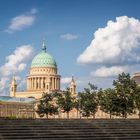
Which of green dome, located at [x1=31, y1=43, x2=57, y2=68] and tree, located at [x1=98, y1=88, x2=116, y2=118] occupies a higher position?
green dome, located at [x1=31, y1=43, x2=57, y2=68]

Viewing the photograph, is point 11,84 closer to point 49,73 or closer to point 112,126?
point 49,73

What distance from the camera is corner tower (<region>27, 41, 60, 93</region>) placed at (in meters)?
156

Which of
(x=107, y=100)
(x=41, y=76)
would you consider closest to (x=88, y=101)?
(x=107, y=100)

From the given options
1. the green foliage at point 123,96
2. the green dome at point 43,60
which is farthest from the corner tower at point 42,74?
the green foliage at point 123,96

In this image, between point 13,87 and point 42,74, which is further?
point 13,87

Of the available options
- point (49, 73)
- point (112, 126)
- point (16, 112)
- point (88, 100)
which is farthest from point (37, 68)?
point (112, 126)

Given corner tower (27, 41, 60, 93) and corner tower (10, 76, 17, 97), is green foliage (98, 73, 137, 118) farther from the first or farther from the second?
corner tower (10, 76, 17, 97)

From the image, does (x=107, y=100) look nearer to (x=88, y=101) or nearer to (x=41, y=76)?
(x=88, y=101)

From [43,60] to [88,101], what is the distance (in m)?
84.3

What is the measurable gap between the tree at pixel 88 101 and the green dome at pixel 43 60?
80.0 m

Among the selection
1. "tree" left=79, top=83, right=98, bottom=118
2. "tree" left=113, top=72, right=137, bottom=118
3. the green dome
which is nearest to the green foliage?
"tree" left=113, top=72, right=137, bottom=118

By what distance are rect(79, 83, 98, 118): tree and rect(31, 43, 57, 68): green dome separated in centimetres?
8001

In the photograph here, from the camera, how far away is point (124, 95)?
64.6 meters

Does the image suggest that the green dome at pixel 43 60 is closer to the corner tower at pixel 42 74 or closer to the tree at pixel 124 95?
the corner tower at pixel 42 74
